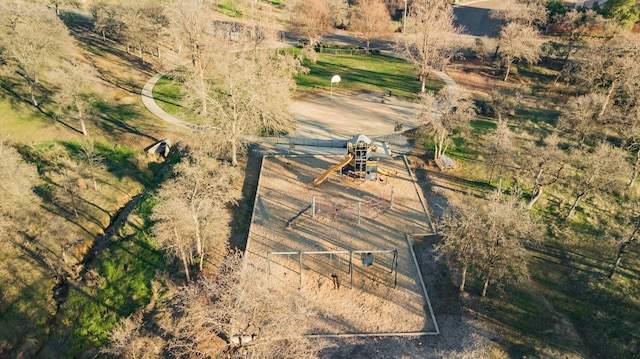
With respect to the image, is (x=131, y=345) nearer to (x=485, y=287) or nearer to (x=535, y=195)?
(x=485, y=287)

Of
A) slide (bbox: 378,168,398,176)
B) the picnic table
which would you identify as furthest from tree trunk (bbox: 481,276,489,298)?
the picnic table

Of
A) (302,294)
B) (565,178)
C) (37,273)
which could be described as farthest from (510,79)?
(37,273)

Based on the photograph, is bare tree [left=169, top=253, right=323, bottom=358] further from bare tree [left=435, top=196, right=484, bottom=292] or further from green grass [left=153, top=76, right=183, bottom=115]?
green grass [left=153, top=76, right=183, bottom=115]

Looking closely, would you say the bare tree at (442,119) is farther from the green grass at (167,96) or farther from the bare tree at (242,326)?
the green grass at (167,96)

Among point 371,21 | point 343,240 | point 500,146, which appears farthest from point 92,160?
point 371,21

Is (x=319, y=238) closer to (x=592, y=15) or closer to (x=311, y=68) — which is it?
(x=311, y=68)

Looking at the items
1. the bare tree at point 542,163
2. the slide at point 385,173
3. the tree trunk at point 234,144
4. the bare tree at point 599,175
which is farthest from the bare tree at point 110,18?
the bare tree at point 599,175
